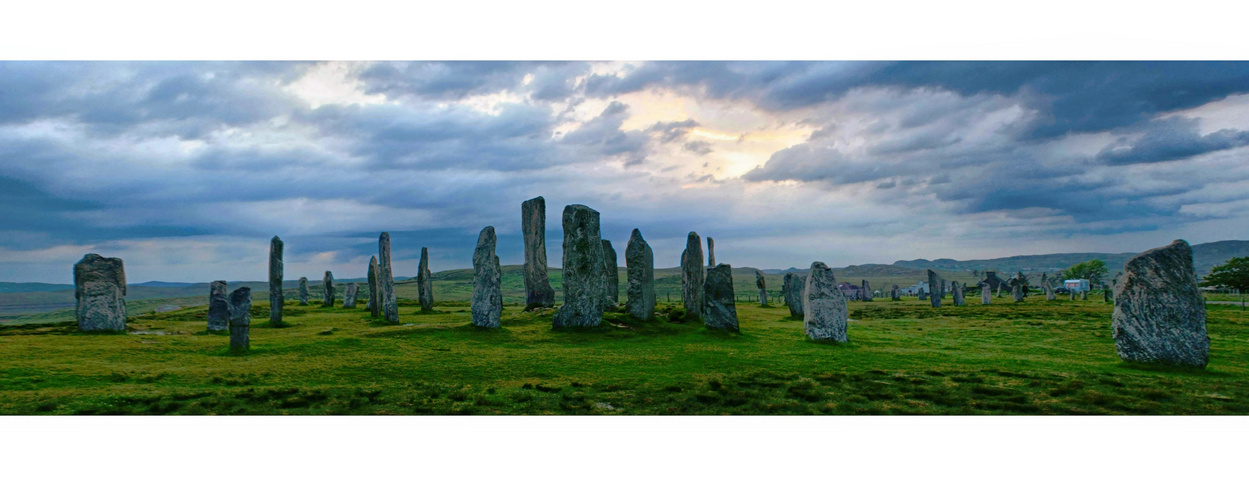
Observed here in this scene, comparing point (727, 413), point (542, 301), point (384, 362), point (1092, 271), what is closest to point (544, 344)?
point (384, 362)

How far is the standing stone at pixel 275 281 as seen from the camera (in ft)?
76.5

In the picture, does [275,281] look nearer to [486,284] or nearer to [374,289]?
[374,289]

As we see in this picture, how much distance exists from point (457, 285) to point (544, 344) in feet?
301

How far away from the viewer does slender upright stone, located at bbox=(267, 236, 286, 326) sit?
2334cm

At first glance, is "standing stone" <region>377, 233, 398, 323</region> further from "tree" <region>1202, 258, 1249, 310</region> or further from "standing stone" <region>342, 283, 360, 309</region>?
"tree" <region>1202, 258, 1249, 310</region>

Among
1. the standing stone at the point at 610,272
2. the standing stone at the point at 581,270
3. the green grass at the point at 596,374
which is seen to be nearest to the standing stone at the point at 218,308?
the green grass at the point at 596,374

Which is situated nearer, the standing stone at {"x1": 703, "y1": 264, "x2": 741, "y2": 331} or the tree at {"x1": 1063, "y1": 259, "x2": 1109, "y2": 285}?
the standing stone at {"x1": 703, "y1": 264, "x2": 741, "y2": 331}

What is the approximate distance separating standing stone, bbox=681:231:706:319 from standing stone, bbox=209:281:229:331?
52.5ft

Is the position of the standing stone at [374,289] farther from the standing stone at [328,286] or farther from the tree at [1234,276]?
the tree at [1234,276]

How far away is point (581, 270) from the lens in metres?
18.8

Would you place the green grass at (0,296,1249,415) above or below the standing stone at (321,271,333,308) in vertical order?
below

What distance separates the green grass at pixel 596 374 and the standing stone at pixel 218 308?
1106 mm

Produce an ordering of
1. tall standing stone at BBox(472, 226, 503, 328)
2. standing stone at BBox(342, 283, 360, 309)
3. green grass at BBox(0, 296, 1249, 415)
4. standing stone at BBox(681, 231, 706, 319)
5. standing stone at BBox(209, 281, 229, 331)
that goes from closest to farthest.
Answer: green grass at BBox(0, 296, 1249, 415) < tall standing stone at BBox(472, 226, 503, 328) < standing stone at BBox(209, 281, 229, 331) < standing stone at BBox(681, 231, 706, 319) < standing stone at BBox(342, 283, 360, 309)

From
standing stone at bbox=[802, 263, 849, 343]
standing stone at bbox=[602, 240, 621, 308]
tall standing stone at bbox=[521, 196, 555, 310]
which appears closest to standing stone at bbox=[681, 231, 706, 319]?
standing stone at bbox=[602, 240, 621, 308]
